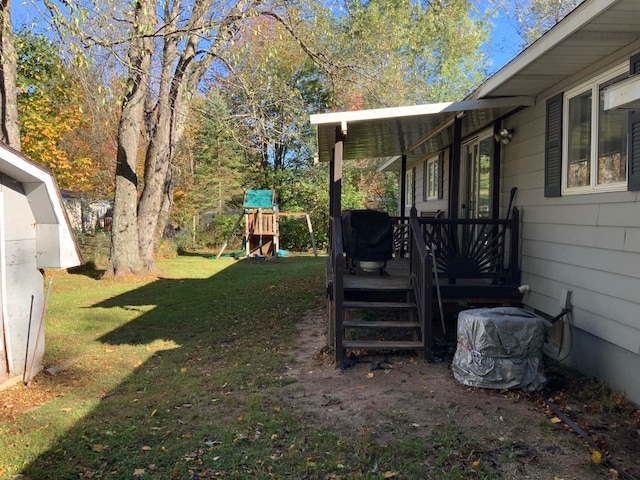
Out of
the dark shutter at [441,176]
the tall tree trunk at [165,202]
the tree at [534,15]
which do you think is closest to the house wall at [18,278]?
the dark shutter at [441,176]

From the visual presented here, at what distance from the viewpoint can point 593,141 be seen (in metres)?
4.58

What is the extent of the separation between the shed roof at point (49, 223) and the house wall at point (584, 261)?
4957 mm

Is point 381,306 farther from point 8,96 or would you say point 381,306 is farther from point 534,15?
point 534,15

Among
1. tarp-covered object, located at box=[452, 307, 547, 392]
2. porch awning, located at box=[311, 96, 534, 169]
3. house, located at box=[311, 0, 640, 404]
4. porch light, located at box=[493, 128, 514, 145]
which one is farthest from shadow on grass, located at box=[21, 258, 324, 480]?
porch light, located at box=[493, 128, 514, 145]

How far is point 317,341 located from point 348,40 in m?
15.2

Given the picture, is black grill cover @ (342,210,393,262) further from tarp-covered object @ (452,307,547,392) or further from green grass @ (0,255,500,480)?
tarp-covered object @ (452,307,547,392)

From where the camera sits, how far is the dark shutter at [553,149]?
5.16m

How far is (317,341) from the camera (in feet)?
21.1

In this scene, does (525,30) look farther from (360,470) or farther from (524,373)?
(360,470)

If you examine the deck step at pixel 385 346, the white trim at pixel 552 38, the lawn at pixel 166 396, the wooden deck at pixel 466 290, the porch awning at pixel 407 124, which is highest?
the white trim at pixel 552 38

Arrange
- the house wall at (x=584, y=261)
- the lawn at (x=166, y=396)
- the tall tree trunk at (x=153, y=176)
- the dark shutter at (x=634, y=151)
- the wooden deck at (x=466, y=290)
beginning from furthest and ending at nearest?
the tall tree trunk at (x=153, y=176) → the wooden deck at (x=466, y=290) → the house wall at (x=584, y=261) → the dark shutter at (x=634, y=151) → the lawn at (x=166, y=396)

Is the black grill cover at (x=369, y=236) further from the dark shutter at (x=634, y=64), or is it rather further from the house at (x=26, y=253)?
the dark shutter at (x=634, y=64)

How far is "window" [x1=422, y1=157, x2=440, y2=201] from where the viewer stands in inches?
432

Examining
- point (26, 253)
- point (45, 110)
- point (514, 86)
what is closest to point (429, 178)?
point (514, 86)
